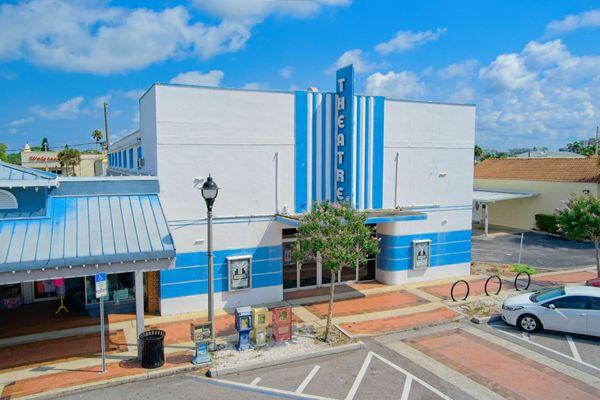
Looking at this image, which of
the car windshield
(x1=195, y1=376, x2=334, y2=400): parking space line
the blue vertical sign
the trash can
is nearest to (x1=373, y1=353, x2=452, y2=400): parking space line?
→ (x1=195, y1=376, x2=334, y2=400): parking space line

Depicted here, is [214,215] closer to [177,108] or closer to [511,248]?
[177,108]

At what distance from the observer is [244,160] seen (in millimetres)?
15805

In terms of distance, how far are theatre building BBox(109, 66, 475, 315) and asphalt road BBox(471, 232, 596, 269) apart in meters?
6.25

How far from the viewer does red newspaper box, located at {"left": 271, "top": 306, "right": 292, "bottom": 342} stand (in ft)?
41.8

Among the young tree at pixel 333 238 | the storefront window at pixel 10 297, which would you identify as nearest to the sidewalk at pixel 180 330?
the young tree at pixel 333 238

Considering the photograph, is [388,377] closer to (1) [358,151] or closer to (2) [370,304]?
(2) [370,304]

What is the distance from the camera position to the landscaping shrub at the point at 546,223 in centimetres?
3175

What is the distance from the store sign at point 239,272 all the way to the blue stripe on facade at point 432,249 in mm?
5980

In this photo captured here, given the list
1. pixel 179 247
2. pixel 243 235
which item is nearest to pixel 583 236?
pixel 243 235

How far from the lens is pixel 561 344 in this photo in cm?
1287

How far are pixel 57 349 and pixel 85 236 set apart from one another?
3371mm

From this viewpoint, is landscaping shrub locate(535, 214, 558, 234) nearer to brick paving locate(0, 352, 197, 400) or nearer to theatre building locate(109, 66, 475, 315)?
theatre building locate(109, 66, 475, 315)

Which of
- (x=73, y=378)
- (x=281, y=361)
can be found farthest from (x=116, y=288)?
(x=281, y=361)

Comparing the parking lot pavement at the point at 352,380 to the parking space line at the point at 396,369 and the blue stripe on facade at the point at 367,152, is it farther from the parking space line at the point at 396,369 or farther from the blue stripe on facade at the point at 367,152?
the blue stripe on facade at the point at 367,152
